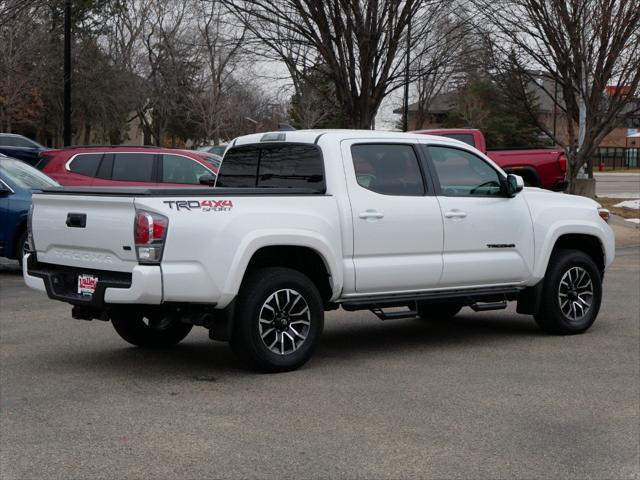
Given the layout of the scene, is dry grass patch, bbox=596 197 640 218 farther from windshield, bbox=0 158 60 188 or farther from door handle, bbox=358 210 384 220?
door handle, bbox=358 210 384 220

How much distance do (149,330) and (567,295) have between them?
13.0 ft

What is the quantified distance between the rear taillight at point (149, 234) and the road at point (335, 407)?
963 millimetres

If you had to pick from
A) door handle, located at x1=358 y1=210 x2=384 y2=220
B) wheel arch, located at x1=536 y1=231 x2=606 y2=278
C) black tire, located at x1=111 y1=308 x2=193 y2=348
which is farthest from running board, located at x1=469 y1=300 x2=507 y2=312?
black tire, located at x1=111 y1=308 x2=193 y2=348

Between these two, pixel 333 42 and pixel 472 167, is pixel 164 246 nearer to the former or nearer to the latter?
pixel 472 167

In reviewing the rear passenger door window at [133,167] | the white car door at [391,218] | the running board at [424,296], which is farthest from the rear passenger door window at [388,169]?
the rear passenger door window at [133,167]

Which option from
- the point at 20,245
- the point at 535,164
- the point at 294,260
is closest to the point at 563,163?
the point at 535,164

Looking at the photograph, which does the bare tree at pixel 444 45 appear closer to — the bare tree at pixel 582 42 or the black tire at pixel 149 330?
the bare tree at pixel 582 42

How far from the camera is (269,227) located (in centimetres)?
763

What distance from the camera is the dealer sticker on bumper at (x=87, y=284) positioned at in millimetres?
7404

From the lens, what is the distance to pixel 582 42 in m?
20.8

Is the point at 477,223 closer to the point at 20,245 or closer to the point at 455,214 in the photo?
the point at 455,214

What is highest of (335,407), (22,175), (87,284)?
(22,175)

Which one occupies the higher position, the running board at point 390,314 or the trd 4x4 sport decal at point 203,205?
the trd 4x4 sport decal at point 203,205

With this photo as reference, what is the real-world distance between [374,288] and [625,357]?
2.22 metres
